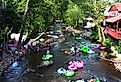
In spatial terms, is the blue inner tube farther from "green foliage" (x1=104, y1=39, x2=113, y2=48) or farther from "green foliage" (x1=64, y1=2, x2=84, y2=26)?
"green foliage" (x1=64, y1=2, x2=84, y2=26)

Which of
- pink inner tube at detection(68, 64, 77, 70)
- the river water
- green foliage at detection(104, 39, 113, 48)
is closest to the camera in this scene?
the river water

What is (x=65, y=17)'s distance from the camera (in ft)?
182

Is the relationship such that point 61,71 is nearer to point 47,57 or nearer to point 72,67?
point 72,67

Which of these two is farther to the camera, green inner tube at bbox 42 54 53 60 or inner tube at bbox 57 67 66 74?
green inner tube at bbox 42 54 53 60

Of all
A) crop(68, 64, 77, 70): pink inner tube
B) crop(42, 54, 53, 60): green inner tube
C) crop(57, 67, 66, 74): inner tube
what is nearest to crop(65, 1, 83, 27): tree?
crop(42, 54, 53, 60): green inner tube

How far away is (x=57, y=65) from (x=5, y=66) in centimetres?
597

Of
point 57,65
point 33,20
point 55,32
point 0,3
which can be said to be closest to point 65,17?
point 55,32

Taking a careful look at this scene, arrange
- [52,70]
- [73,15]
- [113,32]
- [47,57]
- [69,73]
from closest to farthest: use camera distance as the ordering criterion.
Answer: [69,73], [52,70], [47,57], [113,32], [73,15]

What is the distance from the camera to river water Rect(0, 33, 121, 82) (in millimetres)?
26317

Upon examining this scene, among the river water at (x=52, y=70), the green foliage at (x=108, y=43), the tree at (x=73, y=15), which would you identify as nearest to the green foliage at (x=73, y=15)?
the tree at (x=73, y=15)

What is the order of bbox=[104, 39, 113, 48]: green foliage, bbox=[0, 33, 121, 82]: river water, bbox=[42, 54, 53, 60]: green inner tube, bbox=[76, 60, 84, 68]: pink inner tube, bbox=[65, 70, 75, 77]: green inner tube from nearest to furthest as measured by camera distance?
bbox=[0, 33, 121, 82]: river water
bbox=[65, 70, 75, 77]: green inner tube
bbox=[76, 60, 84, 68]: pink inner tube
bbox=[42, 54, 53, 60]: green inner tube
bbox=[104, 39, 113, 48]: green foliage

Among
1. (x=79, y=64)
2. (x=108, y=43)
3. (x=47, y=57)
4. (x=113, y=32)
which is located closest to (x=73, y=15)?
(x=113, y=32)

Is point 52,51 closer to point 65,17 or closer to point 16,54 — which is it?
point 16,54

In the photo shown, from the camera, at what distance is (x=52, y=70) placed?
28.9 meters
